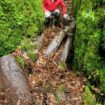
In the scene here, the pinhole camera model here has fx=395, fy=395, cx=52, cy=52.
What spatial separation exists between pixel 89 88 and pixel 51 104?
999 mm

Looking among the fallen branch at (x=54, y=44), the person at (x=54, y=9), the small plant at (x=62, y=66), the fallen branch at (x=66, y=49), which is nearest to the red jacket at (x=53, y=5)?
the person at (x=54, y=9)

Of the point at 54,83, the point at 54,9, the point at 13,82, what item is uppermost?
the point at 54,9

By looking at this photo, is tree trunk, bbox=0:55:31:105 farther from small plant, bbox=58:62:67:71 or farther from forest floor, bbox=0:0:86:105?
small plant, bbox=58:62:67:71

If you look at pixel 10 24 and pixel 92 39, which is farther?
pixel 92 39

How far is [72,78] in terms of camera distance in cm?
827

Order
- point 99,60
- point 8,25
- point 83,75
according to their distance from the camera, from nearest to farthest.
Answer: point 8,25 → point 99,60 → point 83,75

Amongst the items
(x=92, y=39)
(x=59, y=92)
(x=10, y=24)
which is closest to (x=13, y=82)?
(x=59, y=92)

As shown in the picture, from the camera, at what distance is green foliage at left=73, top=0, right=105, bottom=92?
24.4 feet

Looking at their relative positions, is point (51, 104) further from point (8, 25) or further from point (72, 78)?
point (8, 25)

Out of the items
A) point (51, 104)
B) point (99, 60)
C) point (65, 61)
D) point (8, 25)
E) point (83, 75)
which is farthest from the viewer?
point (65, 61)

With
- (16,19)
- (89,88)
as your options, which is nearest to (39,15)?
(89,88)

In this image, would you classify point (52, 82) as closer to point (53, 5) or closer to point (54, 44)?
point (54, 44)

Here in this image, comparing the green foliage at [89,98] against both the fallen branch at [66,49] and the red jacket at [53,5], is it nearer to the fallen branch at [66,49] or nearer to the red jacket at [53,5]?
the fallen branch at [66,49]

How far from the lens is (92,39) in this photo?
7.57 metres
